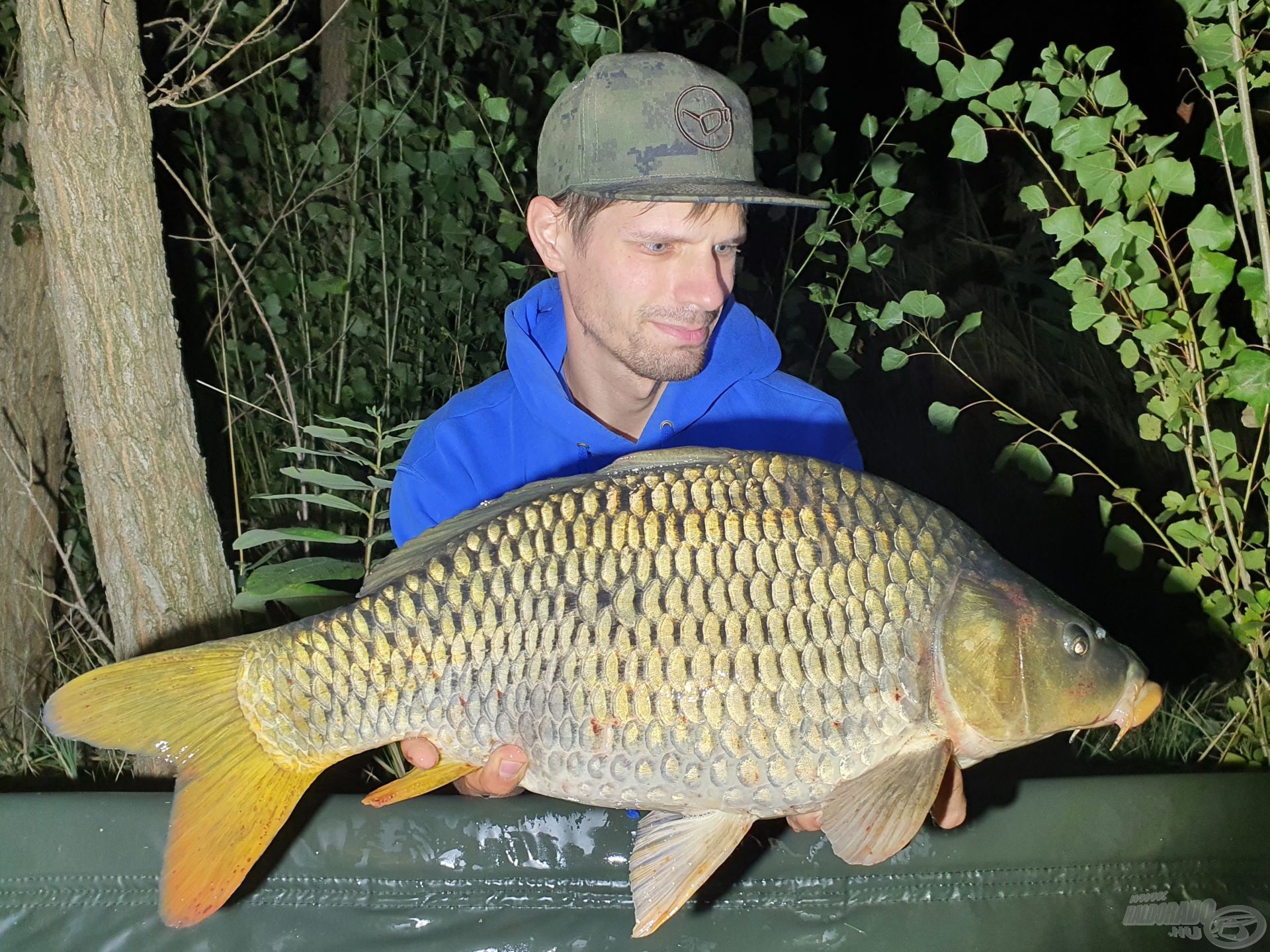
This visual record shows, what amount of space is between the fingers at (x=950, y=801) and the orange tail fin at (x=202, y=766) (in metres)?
0.71

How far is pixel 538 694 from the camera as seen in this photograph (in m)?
1.23

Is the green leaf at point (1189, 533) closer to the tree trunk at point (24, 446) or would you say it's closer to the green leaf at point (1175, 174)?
the green leaf at point (1175, 174)

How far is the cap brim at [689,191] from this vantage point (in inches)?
61.4

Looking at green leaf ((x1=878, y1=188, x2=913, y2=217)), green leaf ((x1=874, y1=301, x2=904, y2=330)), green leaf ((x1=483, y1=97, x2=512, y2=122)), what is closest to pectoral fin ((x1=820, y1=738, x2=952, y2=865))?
green leaf ((x1=874, y1=301, x2=904, y2=330))

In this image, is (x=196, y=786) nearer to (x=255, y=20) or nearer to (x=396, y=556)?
(x=396, y=556)

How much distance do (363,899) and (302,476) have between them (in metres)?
0.67

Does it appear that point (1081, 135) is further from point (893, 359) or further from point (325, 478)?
point (325, 478)

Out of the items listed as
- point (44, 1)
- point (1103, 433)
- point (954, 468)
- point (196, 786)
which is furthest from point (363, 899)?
point (1103, 433)

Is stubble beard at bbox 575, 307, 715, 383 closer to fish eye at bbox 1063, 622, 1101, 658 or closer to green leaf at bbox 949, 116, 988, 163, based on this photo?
green leaf at bbox 949, 116, 988, 163

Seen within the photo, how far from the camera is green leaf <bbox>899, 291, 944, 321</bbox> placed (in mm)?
1961

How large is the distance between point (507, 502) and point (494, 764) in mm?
281

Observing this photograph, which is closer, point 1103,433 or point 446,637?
point 446,637
